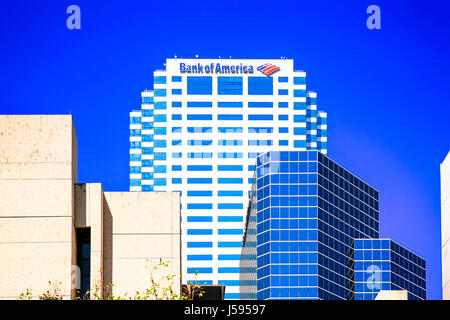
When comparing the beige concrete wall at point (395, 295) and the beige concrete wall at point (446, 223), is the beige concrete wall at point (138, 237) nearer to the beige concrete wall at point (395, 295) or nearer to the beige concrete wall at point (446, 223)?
the beige concrete wall at point (446, 223)

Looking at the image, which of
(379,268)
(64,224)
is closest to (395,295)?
(64,224)

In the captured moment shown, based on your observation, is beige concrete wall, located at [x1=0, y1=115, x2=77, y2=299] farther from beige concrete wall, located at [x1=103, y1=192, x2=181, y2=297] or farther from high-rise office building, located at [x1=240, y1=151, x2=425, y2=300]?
high-rise office building, located at [x1=240, y1=151, x2=425, y2=300]

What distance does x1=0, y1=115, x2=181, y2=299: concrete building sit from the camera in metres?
45.4

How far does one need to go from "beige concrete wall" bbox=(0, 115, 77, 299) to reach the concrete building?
41 mm

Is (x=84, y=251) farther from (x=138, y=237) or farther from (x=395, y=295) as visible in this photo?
(x=395, y=295)

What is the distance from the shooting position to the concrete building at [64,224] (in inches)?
1786

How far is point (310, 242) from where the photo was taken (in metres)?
159

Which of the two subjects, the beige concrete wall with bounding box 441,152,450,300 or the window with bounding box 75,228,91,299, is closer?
the beige concrete wall with bounding box 441,152,450,300

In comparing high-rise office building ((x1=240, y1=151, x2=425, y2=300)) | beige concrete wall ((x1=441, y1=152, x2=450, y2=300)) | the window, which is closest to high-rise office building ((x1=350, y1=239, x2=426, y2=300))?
high-rise office building ((x1=240, y1=151, x2=425, y2=300))

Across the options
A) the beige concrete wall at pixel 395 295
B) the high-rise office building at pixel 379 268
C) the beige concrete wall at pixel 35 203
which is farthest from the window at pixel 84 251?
the high-rise office building at pixel 379 268

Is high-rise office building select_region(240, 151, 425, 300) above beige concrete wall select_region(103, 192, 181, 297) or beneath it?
above

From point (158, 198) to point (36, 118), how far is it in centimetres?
667

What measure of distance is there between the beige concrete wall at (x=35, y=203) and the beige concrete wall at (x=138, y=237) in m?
2.69
